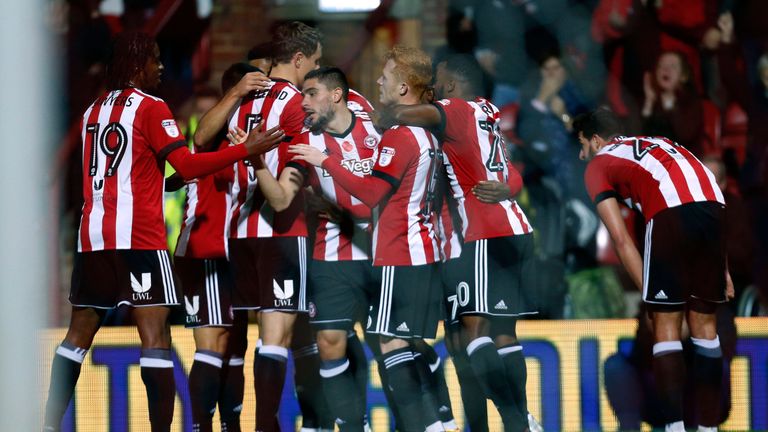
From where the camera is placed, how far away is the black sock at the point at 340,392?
3586mm

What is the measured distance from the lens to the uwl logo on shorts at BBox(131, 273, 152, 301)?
3414 mm

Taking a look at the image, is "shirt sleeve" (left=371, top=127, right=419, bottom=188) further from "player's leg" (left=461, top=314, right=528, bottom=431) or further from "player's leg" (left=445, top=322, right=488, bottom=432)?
"player's leg" (left=445, top=322, right=488, bottom=432)

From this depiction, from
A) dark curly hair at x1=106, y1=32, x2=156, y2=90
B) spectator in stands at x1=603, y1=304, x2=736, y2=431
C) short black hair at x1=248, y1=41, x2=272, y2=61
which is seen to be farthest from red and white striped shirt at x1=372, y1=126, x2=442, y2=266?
spectator in stands at x1=603, y1=304, x2=736, y2=431

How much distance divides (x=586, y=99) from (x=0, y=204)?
10.3 feet

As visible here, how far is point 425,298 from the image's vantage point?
11.6ft

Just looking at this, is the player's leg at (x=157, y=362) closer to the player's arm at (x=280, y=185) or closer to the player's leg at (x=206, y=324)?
the player's leg at (x=206, y=324)

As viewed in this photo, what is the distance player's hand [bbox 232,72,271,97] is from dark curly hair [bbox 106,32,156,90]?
11.5 inches

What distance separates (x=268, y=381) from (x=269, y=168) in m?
0.71

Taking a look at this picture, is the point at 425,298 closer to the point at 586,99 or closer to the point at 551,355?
the point at 551,355

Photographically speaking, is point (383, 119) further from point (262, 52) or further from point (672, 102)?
point (672, 102)

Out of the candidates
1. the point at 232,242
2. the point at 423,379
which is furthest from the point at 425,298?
the point at 232,242

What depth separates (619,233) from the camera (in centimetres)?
393

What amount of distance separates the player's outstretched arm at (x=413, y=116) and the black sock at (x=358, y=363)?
82cm

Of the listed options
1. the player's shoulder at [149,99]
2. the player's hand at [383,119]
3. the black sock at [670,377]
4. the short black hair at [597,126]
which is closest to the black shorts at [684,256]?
the black sock at [670,377]
